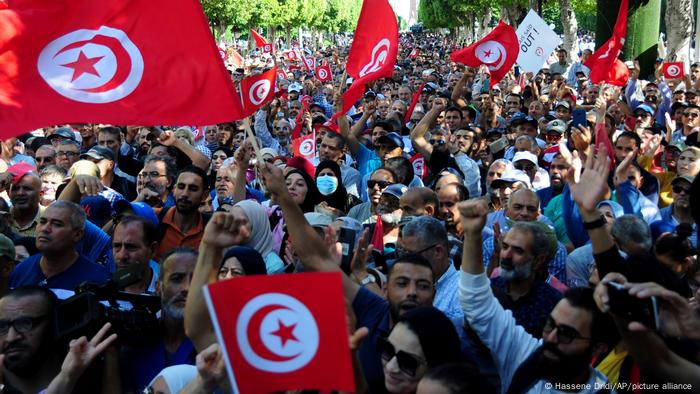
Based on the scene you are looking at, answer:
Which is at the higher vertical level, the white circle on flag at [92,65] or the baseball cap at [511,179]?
the white circle on flag at [92,65]

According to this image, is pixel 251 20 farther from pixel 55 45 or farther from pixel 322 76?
pixel 55 45

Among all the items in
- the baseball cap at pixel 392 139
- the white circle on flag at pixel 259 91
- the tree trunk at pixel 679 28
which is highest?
the tree trunk at pixel 679 28

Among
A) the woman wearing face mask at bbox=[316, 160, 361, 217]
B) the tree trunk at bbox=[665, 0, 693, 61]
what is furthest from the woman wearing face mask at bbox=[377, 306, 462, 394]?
the tree trunk at bbox=[665, 0, 693, 61]

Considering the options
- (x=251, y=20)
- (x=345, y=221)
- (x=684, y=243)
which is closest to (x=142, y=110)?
(x=345, y=221)

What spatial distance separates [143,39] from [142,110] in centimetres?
39

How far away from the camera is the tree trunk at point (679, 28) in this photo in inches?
844

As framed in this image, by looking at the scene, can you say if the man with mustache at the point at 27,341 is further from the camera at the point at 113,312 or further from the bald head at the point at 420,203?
the bald head at the point at 420,203

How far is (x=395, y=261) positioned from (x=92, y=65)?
6.17ft

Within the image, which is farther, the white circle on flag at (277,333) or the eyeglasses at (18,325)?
the eyeglasses at (18,325)

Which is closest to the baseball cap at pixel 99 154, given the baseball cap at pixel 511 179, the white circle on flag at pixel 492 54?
the baseball cap at pixel 511 179

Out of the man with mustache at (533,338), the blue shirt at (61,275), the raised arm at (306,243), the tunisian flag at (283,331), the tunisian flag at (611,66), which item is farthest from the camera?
the tunisian flag at (611,66)

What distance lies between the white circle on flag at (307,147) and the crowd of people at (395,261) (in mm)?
138

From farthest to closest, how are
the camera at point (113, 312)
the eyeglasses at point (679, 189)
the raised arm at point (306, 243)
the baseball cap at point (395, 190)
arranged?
the eyeglasses at point (679, 189) < the baseball cap at point (395, 190) < the raised arm at point (306, 243) < the camera at point (113, 312)

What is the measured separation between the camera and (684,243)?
17.4 feet
